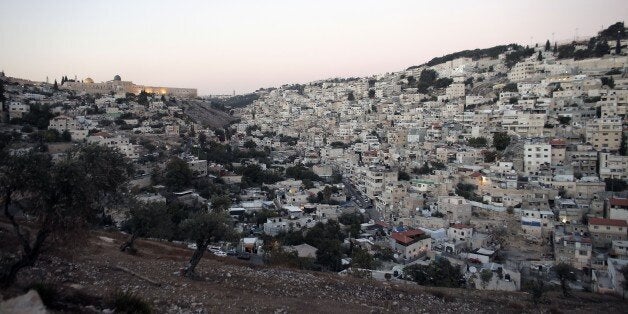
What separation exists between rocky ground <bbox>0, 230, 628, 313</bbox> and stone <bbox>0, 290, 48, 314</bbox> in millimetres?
922

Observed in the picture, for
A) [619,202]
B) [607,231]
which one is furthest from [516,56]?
[607,231]

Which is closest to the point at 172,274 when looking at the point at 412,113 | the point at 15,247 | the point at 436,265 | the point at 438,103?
the point at 15,247

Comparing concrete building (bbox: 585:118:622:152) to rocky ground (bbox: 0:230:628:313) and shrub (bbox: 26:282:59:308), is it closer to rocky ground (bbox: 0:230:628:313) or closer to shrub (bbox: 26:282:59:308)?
rocky ground (bbox: 0:230:628:313)

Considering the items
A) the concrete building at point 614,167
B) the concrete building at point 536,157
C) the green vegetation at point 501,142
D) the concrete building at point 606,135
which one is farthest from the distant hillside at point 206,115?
the concrete building at point 614,167

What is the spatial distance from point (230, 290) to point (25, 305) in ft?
16.2

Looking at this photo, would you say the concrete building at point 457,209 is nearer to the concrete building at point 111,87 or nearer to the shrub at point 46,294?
the shrub at point 46,294

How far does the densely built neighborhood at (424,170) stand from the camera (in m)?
22.1

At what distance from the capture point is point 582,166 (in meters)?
33.6

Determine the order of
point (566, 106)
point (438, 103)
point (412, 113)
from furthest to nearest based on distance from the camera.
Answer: point (438, 103) → point (412, 113) → point (566, 106)

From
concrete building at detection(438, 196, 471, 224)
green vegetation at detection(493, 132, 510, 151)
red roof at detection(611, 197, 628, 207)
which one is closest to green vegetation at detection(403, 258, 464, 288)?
concrete building at detection(438, 196, 471, 224)

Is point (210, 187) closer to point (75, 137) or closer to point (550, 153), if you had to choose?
point (75, 137)

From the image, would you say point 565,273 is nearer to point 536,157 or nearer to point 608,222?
point 608,222

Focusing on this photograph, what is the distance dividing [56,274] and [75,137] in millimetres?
35701

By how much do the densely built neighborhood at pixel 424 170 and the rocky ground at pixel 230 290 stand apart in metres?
5.00
